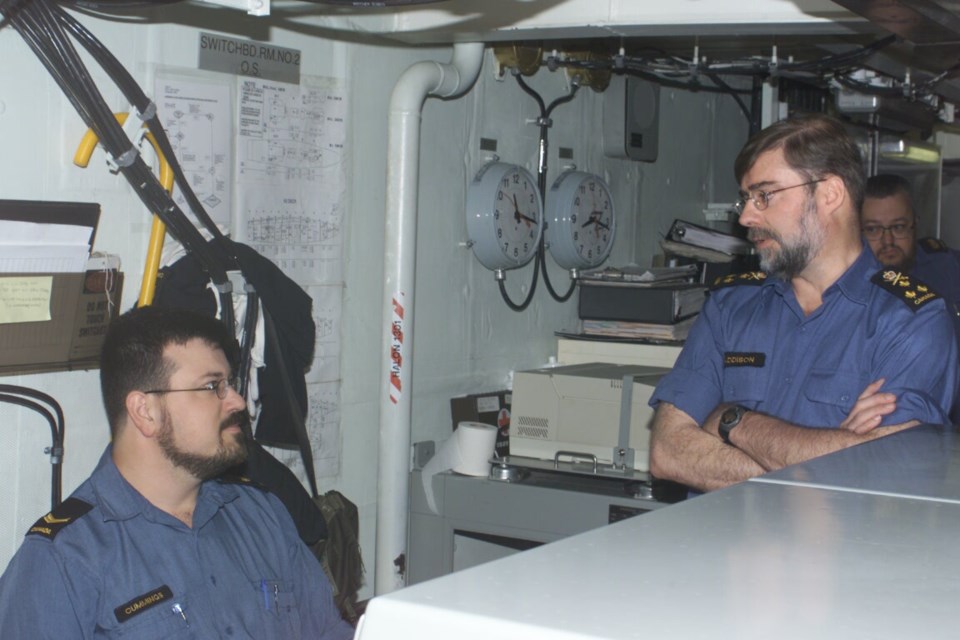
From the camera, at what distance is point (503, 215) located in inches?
170

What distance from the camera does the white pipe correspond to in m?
3.77

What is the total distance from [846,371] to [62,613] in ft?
5.30

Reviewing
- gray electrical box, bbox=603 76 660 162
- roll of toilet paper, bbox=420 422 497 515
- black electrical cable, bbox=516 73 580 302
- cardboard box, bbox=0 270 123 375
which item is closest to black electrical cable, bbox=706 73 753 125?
gray electrical box, bbox=603 76 660 162

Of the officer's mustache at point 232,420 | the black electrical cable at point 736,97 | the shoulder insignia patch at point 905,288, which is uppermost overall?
the black electrical cable at point 736,97

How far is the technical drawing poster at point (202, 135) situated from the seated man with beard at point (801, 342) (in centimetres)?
140

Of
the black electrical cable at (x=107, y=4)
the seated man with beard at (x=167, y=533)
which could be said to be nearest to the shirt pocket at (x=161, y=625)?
the seated man with beard at (x=167, y=533)

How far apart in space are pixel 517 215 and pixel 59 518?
8.34 feet

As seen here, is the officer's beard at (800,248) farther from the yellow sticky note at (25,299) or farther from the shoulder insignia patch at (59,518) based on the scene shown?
the yellow sticky note at (25,299)

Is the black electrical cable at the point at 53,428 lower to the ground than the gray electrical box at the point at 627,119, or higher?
lower

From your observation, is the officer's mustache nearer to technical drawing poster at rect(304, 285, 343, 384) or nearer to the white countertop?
technical drawing poster at rect(304, 285, 343, 384)

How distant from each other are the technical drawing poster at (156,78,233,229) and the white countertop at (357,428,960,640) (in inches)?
96.1

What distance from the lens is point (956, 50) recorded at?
282 centimetres

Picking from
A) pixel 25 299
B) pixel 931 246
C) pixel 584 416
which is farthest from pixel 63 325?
pixel 931 246

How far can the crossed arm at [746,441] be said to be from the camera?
7.32 feet
